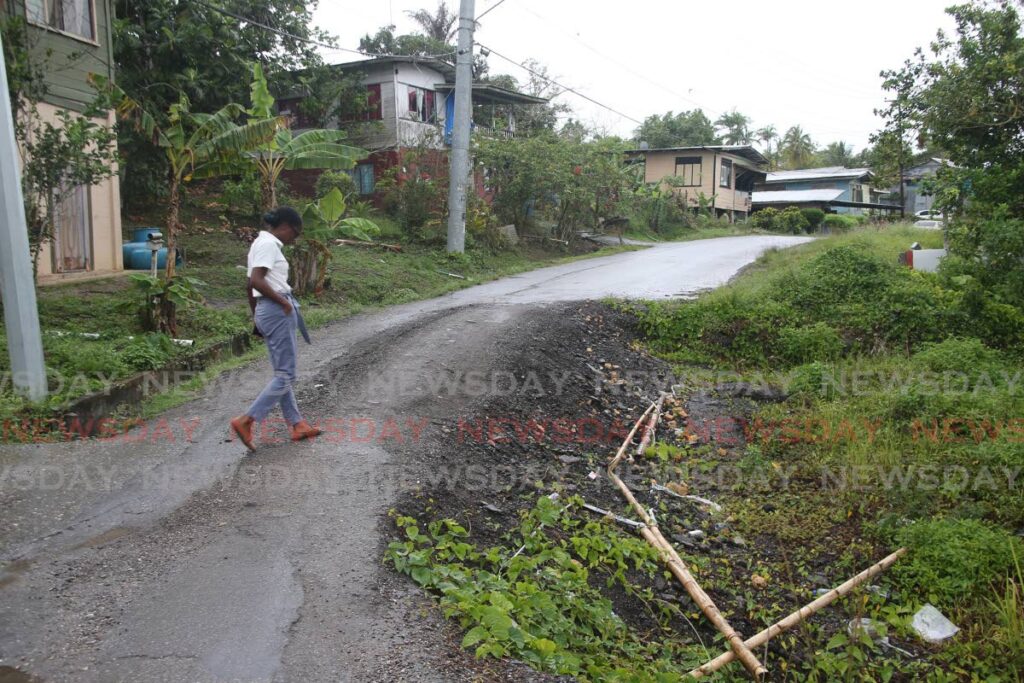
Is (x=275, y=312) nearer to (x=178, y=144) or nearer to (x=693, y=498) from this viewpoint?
(x=693, y=498)

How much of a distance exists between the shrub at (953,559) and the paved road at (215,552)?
401 cm

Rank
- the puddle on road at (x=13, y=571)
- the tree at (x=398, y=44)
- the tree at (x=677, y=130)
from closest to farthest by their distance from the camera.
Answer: the puddle on road at (x=13, y=571), the tree at (x=398, y=44), the tree at (x=677, y=130)

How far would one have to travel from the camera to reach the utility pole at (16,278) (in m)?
7.16

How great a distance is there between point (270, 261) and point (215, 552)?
217 cm

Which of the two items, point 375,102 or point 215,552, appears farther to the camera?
point 375,102

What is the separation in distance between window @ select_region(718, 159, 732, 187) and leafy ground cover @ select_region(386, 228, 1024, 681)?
3123 cm

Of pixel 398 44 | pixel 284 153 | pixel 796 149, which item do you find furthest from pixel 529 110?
pixel 796 149

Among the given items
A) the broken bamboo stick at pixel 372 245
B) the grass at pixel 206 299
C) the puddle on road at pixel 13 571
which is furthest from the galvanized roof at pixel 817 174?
the puddle on road at pixel 13 571

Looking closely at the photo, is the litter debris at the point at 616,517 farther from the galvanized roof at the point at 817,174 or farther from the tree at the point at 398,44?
the galvanized roof at the point at 817,174

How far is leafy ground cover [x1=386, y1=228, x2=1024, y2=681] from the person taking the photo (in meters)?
4.95

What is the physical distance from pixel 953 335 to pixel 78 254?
46.5 ft

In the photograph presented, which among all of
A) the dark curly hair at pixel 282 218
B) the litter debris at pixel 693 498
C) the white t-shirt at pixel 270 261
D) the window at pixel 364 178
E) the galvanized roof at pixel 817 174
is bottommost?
the litter debris at pixel 693 498

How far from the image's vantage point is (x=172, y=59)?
19.6 meters

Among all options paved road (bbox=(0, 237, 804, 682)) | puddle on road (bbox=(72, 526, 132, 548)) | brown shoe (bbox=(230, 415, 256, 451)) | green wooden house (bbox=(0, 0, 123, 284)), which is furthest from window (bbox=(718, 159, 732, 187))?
puddle on road (bbox=(72, 526, 132, 548))
